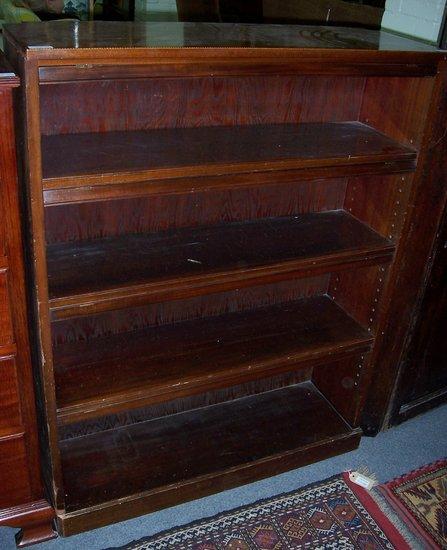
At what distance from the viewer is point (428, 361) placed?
73.9 inches

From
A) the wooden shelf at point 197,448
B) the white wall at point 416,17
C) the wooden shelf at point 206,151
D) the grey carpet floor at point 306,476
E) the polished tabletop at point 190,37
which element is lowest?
the grey carpet floor at point 306,476

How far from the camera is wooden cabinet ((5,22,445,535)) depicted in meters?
1.15

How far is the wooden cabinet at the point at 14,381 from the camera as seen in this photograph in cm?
105


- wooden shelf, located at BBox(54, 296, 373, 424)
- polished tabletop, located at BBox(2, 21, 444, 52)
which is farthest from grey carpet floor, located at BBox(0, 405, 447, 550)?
polished tabletop, located at BBox(2, 21, 444, 52)

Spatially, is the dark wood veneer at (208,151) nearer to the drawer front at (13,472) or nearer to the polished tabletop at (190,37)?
the polished tabletop at (190,37)

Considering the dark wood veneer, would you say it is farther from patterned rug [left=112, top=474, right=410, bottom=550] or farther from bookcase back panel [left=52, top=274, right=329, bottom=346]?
patterned rug [left=112, top=474, right=410, bottom=550]

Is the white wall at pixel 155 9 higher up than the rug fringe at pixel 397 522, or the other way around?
the white wall at pixel 155 9

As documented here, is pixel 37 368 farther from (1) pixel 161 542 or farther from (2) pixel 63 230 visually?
(1) pixel 161 542

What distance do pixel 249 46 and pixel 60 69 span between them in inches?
15.1

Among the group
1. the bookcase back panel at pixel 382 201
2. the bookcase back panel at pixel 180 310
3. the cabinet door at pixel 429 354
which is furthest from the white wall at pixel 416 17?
the bookcase back panel at pixel 180 310

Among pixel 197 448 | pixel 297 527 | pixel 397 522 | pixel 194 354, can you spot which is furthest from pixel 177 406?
pixel 397 522

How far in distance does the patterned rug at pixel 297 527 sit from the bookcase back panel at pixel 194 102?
1.07 metres

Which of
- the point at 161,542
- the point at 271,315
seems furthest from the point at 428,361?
the point at 161,542

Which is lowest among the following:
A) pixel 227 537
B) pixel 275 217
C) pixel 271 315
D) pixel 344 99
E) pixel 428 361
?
pixel 227 537
